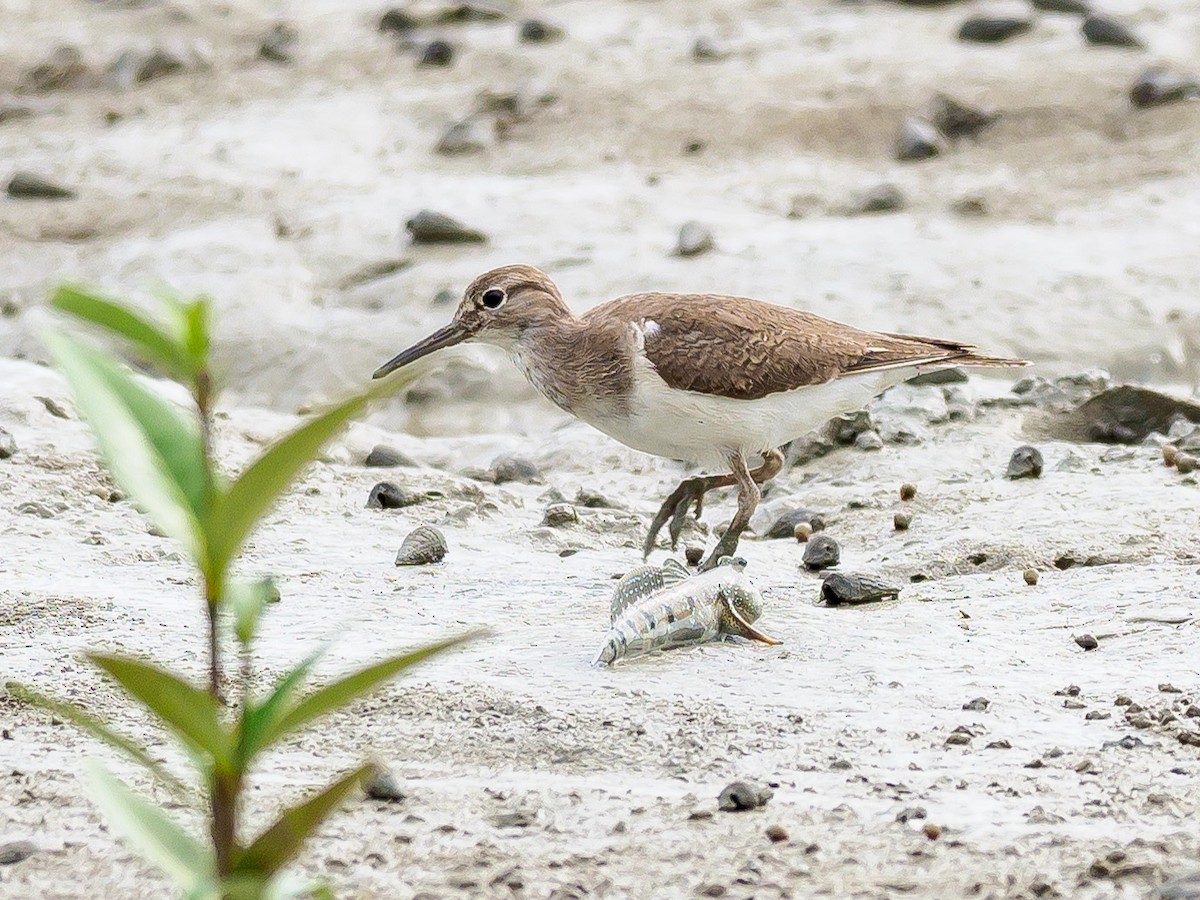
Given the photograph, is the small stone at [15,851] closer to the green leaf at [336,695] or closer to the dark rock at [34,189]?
the green leaf at [336,695]

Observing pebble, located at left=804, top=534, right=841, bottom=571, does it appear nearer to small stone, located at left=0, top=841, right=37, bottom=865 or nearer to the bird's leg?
the bird's leg

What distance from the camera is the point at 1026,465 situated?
6.85m

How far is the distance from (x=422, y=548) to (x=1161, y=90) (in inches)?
290

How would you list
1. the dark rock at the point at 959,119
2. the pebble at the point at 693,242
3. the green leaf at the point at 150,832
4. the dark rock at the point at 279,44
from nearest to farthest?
1. the green leaf at the point at 150,832
2. the pebble at the point at 693,242
3. the dark rock at the point at 959,119
4. the dark rock at the point at 279,44

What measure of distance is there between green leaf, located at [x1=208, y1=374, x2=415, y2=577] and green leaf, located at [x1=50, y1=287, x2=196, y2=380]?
0.15 m

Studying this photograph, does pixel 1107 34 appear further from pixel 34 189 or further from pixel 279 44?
pixel 34 189

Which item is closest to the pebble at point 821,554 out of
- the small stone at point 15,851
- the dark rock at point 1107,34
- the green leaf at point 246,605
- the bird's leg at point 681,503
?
the bird's leg at point 681,503

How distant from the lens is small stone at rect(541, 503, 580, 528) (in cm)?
654

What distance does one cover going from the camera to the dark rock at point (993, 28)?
12.3 metres

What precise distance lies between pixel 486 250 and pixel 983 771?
6.60 metres

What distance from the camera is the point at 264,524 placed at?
6461mm

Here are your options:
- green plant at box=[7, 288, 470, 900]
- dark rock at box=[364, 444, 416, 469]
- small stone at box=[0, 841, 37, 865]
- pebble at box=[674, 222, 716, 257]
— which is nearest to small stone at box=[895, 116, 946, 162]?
pebble at box=[674, 222, 716, 257]

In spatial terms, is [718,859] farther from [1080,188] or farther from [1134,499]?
[1080,188]

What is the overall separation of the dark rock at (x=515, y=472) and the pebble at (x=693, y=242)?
254 cm
